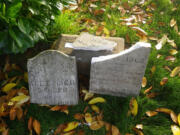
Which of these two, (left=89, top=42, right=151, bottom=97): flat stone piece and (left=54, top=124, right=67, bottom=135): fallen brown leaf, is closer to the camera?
(left=89, top=42, right=151, bottom=97): flat stone piece

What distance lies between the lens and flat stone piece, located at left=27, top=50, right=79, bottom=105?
6.40 feet

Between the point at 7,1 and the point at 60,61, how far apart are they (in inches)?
28.2

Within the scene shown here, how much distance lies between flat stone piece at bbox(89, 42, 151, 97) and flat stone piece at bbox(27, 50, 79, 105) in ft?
0.78

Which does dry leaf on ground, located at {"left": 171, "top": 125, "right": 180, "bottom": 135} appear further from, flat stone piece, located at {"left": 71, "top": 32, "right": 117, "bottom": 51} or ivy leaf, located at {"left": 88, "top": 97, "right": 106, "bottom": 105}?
flat stone piece, located at {"left": 71, "top": 32, "right": 117, "bottom": 51}

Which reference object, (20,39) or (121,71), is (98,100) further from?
(20,39)

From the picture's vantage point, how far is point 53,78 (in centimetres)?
A: 210

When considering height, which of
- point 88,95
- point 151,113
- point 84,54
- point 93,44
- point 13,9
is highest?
point 13,9

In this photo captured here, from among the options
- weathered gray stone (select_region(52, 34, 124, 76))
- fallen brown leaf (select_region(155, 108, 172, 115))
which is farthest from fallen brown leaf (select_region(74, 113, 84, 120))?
fallen brown leaf (select_region(155, 108, 172, 115))

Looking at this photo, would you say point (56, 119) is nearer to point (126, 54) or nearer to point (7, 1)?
point (126, 54)

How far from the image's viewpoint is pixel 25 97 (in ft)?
7.50

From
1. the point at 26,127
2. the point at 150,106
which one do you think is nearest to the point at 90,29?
the point at 150,106

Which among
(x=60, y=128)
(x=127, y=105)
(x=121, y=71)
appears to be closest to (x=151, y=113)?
(x=127, y=105)

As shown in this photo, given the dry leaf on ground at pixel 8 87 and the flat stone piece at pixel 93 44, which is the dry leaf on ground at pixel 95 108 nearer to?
the flat stone piece at pixel 93 44

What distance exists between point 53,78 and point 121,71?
709mm
